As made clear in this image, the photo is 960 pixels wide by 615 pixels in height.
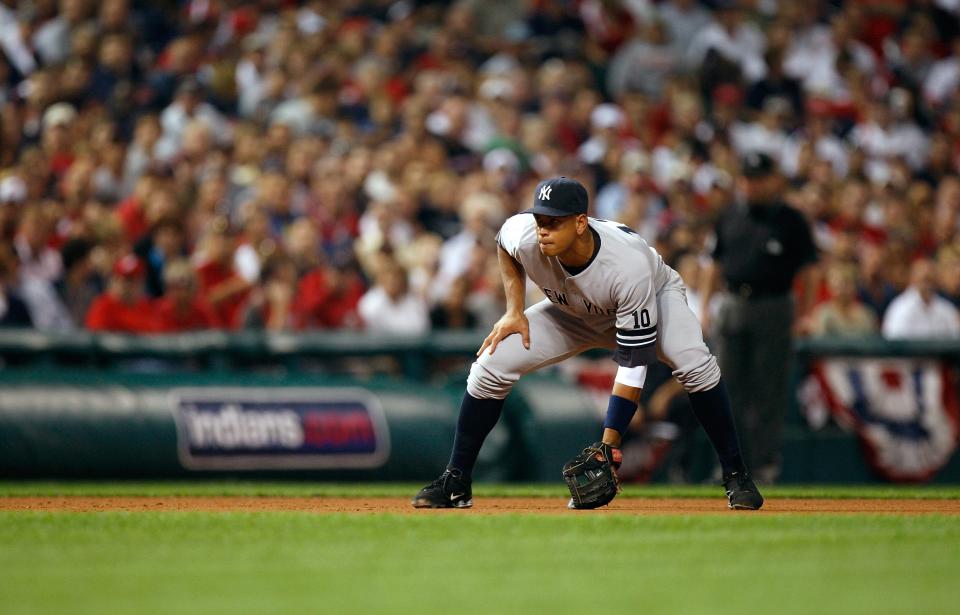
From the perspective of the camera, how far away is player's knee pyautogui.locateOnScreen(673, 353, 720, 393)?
7.75 meters

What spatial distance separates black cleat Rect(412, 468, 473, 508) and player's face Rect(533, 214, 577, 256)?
4.43 feet

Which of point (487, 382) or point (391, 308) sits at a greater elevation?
point (487, 382)

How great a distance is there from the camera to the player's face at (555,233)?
7293 mm

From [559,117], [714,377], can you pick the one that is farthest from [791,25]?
[714,377]

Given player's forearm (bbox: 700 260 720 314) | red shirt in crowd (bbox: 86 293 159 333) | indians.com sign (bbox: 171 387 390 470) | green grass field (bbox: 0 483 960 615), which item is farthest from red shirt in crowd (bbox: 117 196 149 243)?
green grass field (bbox: 0 483 960 615)

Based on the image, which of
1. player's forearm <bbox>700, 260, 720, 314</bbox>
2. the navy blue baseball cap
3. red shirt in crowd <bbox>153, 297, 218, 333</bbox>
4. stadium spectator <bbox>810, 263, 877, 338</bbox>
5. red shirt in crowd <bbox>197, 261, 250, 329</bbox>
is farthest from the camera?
stadium spectator <bbox>810, 263, 877, 338</bbox>

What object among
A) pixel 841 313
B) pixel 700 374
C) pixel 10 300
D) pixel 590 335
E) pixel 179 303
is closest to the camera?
pixel 700 374

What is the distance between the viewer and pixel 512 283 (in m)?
7.88

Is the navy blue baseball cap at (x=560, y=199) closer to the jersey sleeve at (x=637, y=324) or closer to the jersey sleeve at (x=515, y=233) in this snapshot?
the jersey sleeve at (x=515, y=233)

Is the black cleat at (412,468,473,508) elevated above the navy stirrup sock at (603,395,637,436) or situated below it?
below

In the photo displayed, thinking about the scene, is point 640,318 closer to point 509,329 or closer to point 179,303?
point 509,329

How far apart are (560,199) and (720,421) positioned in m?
1.55

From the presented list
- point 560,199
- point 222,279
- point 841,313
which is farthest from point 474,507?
point 841,313

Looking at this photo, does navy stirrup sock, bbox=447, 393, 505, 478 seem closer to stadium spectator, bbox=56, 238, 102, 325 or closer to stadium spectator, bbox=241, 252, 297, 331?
stadium spectator, bbox=241, 252, 297, 331
